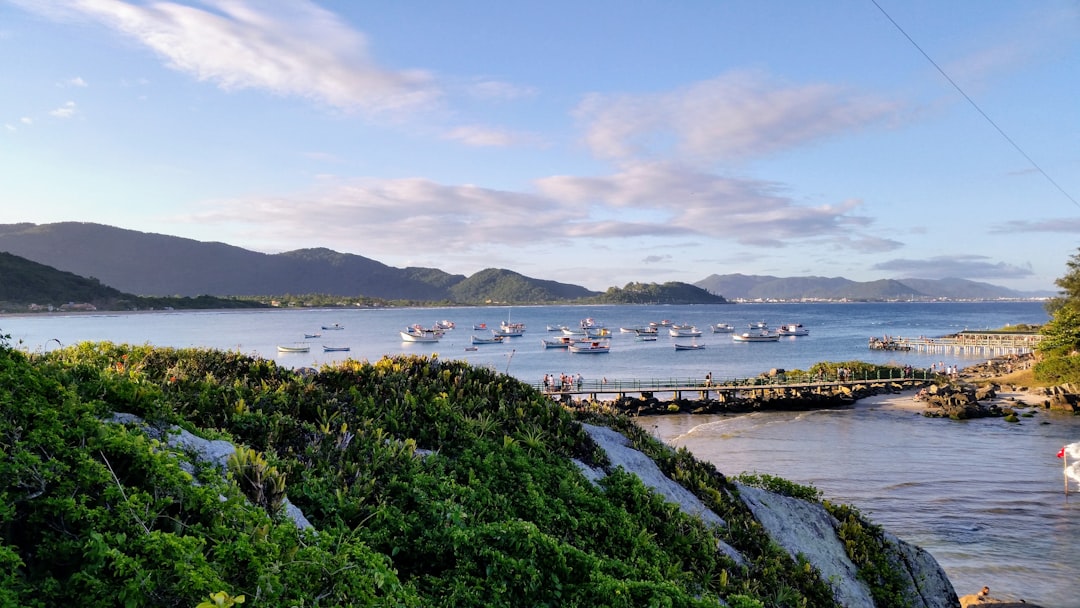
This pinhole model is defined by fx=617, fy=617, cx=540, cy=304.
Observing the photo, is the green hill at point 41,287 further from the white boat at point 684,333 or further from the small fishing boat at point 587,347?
the white boat at point 684,333

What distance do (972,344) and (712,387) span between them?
74824 millimetres

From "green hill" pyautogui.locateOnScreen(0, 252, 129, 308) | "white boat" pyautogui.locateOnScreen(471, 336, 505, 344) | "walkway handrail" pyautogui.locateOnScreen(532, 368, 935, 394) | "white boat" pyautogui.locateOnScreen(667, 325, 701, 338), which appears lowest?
"white boat" pyautogui.locateOnScreen(471, 336, 505, 344)

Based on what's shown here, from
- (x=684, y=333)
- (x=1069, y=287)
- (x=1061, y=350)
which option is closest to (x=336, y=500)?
(x=1061, y=350)

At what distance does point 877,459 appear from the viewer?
3250 centimetres

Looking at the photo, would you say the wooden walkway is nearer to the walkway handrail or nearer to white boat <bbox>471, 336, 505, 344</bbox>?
the walkway handrail

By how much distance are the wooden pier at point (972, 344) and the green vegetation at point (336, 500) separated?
343 ft

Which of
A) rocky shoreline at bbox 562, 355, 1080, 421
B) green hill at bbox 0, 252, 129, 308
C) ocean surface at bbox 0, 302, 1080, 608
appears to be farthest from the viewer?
green hill at bbox 0, 252, 129, 308

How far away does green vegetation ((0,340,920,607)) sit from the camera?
430cm

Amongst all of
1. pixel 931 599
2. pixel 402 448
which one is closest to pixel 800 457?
pixel 931 599

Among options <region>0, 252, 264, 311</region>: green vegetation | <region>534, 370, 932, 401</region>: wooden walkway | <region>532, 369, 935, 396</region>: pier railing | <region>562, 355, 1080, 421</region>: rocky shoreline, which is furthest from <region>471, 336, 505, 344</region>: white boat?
<region>0, 252, 264, 311</region>: green vegetation

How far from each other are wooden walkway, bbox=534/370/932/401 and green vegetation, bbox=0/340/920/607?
127 feet

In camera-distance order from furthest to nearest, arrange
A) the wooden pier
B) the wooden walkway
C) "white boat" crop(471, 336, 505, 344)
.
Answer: "white boat" crop(471, 336, 505, 344) < the wooden pier < the wooden walkway

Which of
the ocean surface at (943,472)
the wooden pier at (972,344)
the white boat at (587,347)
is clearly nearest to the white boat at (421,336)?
the white boat at (587,347)

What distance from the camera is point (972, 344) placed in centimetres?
10138
